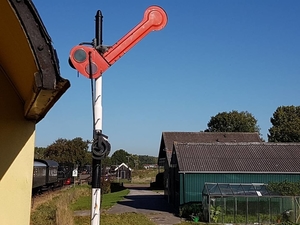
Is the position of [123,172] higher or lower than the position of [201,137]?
lower

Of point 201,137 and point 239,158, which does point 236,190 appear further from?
point 201,137

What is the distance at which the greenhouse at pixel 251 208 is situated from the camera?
79.7 feet

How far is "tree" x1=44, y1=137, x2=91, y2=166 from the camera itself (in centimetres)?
7538

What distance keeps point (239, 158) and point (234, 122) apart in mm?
54041

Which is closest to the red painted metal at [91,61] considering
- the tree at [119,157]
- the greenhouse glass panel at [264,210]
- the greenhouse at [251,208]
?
the greenhouse at [251,208]

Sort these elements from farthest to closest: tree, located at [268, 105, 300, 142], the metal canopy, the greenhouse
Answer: tree, located at [268, 105, 300, 142], the metal canopy, the greenhouse

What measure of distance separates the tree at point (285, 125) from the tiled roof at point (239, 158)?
47507 millimetres

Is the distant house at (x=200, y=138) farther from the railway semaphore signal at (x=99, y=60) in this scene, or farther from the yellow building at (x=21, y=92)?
the yellow building at (x=21, y=92)

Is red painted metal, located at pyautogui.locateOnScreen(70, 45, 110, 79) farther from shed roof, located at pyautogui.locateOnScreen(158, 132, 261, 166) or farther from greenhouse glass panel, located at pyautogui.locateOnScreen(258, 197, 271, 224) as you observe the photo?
shed roof, located at pyautogui.locateOnScreen(158, 132, 261, 166)

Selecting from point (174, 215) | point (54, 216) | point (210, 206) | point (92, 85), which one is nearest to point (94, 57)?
point (92, 85)

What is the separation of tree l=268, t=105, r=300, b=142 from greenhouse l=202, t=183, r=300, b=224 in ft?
179

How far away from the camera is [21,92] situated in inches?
120

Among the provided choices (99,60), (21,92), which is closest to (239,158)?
(99,60)

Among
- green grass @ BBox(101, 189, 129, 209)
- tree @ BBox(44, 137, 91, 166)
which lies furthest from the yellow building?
tree @ BBox(44, 137, 91, 166)
